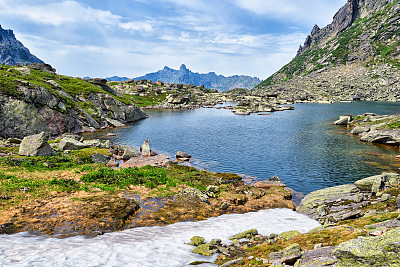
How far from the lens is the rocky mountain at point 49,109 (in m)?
64.4

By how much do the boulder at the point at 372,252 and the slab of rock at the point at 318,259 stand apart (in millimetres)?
695

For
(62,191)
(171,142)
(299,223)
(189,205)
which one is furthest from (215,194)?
(171,142)

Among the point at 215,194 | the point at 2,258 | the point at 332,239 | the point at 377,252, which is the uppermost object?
the point at 377,252

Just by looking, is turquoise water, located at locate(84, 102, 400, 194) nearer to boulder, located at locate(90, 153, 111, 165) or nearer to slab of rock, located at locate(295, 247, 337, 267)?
boulder, located at locate(90, 153, 111, 165)

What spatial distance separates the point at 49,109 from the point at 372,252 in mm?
90145

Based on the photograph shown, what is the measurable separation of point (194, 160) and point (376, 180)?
107ft

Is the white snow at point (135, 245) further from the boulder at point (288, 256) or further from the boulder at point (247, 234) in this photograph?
the boulder at point (288, 256)

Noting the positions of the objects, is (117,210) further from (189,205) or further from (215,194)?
(215,194)

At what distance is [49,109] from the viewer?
76000mm

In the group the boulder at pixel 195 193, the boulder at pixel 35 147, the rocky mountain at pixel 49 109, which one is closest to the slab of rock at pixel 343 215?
the boulder at pixel 195 193

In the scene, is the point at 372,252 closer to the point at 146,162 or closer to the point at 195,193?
the point at 195,193

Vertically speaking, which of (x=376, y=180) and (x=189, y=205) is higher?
(x=376, y=180)

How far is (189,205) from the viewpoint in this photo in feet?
89.3

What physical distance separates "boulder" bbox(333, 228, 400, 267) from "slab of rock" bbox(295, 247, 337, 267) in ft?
2.28
